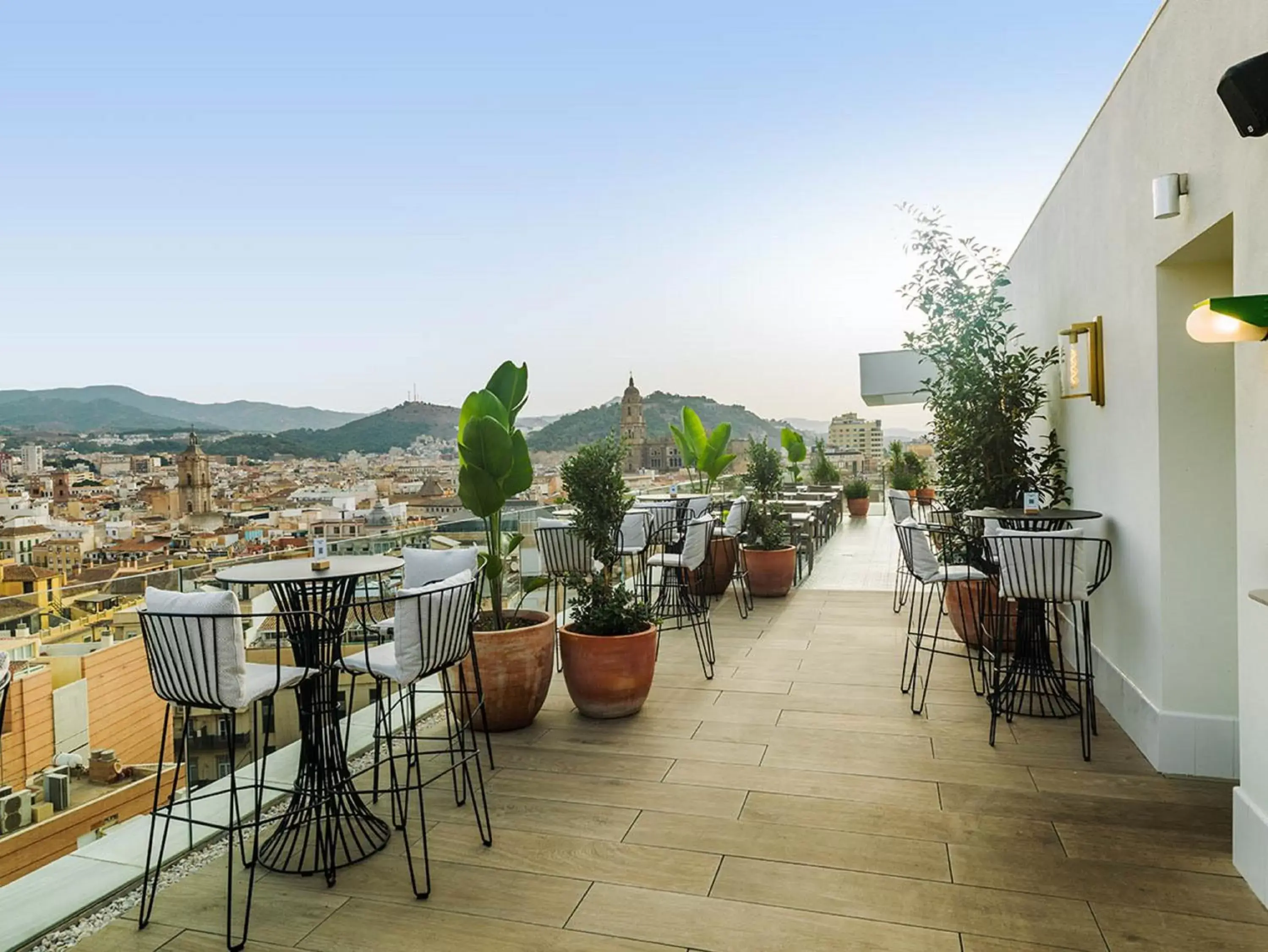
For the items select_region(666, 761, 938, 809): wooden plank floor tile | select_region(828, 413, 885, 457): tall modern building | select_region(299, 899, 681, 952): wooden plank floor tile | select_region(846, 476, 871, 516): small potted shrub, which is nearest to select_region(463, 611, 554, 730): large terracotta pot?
select_region(666, 761, 938, 809): wooden plank floor tile

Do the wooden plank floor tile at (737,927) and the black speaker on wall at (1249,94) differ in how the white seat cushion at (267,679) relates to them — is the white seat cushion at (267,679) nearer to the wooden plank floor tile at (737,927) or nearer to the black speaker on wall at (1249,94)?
the wooden plank floor tile at (737,927)

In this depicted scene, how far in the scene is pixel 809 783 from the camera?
323 cm

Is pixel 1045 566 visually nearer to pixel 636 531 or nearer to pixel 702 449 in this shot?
pixel 636 531

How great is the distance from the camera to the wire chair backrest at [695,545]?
17.8ft

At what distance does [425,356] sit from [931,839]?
13383 mm

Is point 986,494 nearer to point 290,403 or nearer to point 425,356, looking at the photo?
point 290,403

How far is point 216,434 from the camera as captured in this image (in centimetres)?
652

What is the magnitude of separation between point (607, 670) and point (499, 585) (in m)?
0.73

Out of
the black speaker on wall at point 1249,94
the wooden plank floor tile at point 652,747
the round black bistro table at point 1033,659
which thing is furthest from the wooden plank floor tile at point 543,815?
the black speaker on wall at point 1249,94

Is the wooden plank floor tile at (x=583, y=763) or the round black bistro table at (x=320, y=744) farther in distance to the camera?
the wooden plank floor tile at (x=583, y=763)

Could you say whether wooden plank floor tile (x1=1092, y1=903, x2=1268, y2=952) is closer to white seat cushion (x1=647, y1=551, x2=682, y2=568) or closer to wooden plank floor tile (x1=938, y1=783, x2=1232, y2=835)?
wooden plank floor tile (x1=938, y1=783, x2=1232, y2=835)

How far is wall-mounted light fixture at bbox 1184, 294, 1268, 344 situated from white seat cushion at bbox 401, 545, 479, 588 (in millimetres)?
2882

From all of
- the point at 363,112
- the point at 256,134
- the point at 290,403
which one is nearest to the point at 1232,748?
the point at 290,403

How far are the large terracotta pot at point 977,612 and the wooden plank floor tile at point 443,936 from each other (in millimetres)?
3172
